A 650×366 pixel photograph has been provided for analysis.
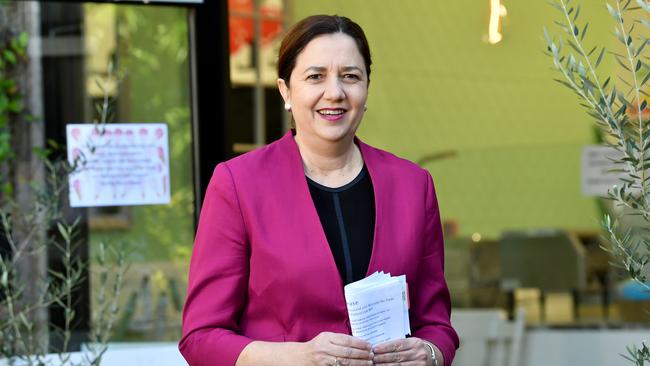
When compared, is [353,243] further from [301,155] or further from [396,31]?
[396,31]

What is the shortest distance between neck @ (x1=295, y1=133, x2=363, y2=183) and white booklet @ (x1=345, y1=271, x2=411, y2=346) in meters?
0.26

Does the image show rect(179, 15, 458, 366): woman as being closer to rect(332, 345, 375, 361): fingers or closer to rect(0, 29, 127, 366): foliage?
rect(332, 345, 375, 361): fingers

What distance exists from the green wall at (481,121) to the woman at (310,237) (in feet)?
20.6

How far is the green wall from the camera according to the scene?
30.5ft

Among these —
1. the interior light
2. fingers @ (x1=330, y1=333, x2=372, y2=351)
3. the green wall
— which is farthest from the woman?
the green wall

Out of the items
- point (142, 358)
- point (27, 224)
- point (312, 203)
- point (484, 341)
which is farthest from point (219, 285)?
point (484, 341)

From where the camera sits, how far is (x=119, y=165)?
4492 mm

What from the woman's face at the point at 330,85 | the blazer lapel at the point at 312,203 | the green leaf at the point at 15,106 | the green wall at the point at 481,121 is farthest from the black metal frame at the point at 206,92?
the green wall at the point at 481,121

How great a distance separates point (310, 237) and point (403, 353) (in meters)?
0.28

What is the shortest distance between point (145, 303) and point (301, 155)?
9.37 feet

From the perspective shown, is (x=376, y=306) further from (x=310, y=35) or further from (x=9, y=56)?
(x=9, y=56)

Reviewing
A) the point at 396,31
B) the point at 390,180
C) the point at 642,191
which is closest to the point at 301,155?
A: the point at 390,180

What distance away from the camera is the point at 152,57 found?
195 inches

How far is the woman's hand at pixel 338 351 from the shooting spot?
209 centimetres
